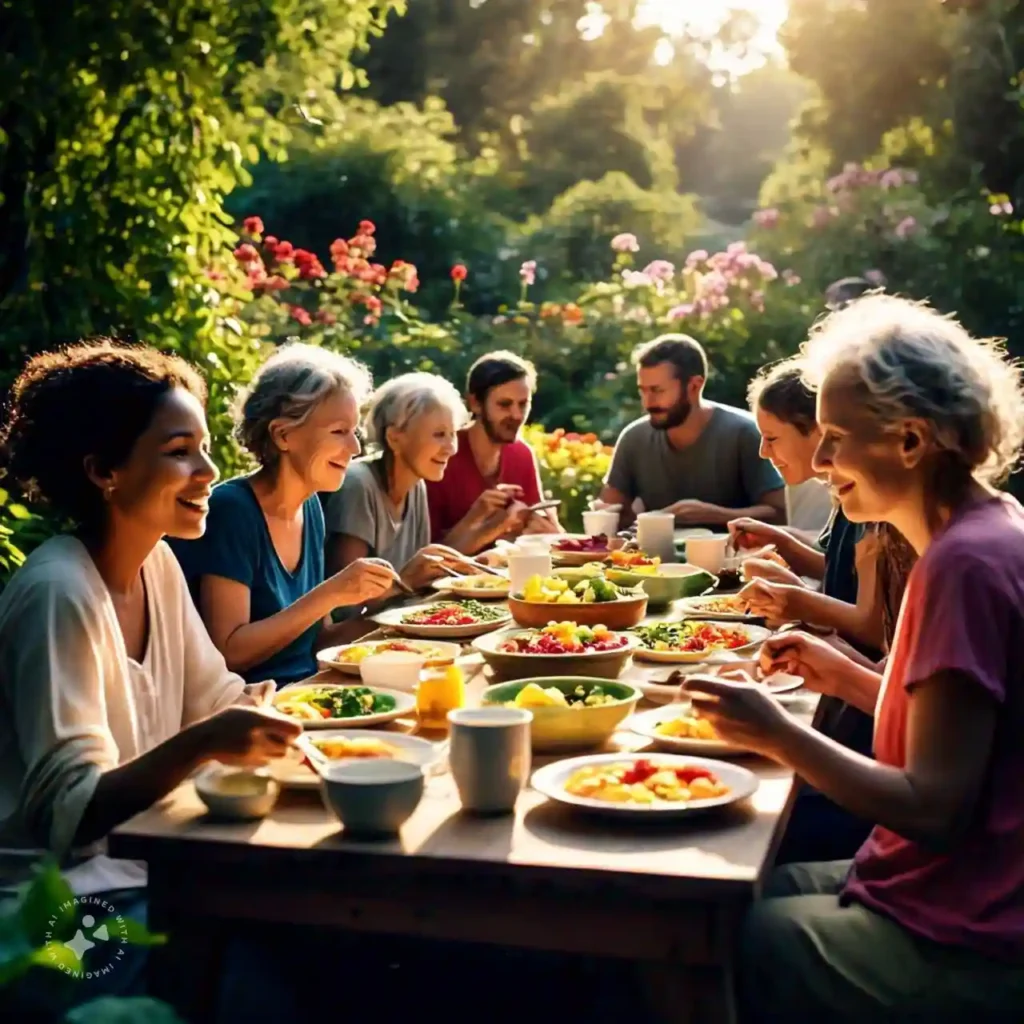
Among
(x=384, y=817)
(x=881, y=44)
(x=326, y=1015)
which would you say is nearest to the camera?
(x=384, y=817)

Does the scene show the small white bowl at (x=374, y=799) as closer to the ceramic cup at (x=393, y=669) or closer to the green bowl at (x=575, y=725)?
the green bowl at (x=575, y=725)

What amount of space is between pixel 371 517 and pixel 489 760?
2345 mm

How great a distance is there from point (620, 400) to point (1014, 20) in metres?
4.53

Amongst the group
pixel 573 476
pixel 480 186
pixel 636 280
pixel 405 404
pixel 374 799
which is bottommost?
pixel 573 476

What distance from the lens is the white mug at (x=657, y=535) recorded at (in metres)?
4.20

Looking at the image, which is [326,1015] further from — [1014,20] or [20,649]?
[1014,20]

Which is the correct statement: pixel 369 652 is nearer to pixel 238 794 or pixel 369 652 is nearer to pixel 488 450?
pixel 238 794

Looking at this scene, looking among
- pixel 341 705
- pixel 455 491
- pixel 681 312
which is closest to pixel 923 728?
pixel 341 705

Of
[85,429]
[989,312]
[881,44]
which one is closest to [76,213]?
[85,429]

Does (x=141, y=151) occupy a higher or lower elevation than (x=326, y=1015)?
higher

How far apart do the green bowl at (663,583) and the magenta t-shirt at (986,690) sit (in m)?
1.72

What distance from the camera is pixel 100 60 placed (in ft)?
13.4

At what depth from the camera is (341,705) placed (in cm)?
239

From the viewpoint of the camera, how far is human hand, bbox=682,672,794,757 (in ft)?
6.12
